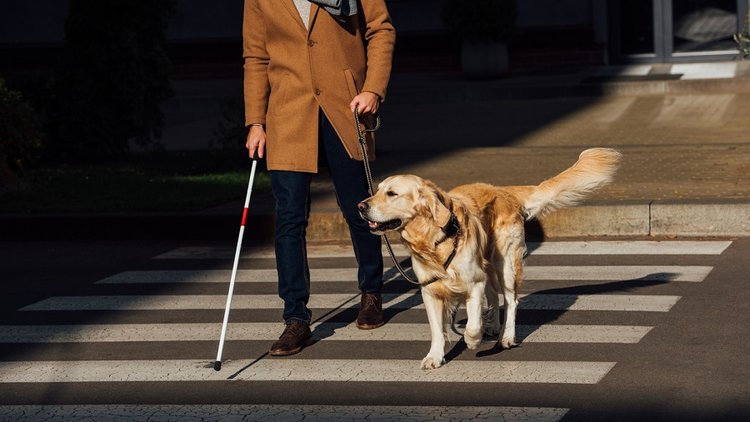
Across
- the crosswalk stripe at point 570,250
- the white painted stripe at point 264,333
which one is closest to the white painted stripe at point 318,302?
the white painted stripe at point 264,333

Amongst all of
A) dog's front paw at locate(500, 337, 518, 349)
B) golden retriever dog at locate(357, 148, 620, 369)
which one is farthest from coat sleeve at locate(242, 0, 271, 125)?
dog's front paw at locate(500, 337, 518, 349)

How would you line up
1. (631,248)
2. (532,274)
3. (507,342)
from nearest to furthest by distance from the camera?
(507,342), (532,274), (631,248)

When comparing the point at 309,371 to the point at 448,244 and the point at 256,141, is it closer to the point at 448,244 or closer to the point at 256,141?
the point at 448,244

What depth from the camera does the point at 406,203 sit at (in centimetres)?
641

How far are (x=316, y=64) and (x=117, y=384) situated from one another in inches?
73.2

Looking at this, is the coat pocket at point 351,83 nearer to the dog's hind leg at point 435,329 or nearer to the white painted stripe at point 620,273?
the dog's hind leg at point 435,329

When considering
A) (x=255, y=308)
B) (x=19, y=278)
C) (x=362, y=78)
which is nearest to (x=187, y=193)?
(x=19, y=278)

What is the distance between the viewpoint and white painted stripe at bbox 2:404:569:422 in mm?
5684

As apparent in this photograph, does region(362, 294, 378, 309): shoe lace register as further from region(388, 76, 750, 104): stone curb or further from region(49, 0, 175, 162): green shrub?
region(388, 76, 750, 104): stone curb

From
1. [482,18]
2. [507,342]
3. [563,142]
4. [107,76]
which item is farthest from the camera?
[482,18]

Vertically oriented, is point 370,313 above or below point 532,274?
above

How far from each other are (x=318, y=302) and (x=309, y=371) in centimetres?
178

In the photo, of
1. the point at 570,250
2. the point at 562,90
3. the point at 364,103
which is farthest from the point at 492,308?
the point at 562,90

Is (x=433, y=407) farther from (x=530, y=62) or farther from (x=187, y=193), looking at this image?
(x=530, y=62)
